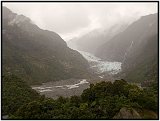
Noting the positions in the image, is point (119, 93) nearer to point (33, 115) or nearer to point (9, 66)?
point (33, 115)

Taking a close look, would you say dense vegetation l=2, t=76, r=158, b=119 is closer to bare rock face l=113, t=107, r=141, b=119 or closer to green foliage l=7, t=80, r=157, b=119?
→ green foliage l=7, t=80, r=157, b=119

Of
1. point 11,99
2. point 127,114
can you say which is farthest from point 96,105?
point 11,99

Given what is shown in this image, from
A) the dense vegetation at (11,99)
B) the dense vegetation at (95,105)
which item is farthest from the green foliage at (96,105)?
the dense vegetation at (11,99)

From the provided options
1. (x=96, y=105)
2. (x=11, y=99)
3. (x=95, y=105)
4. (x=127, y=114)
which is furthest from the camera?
(x=11, y=99)

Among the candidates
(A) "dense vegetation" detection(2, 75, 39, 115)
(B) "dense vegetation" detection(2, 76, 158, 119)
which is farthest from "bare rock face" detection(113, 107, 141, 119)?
→ (A) "dense vegetation" detection(2, 75, 39, 115)

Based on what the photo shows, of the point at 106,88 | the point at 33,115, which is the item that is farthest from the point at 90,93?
the point at 33,115

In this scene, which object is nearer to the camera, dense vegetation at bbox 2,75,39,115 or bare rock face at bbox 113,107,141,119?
bare rock face at bbox 113,107,141,119

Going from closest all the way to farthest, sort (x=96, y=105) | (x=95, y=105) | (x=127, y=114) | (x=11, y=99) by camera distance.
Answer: (x=127, y=114)
(x=96, y=105)
(x=95, y=105)
(x=11, y=99)

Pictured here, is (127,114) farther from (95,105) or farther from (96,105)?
(95,105)

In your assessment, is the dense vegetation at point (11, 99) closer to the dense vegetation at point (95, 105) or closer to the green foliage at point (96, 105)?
the dense vegetation at point (95, 105)
